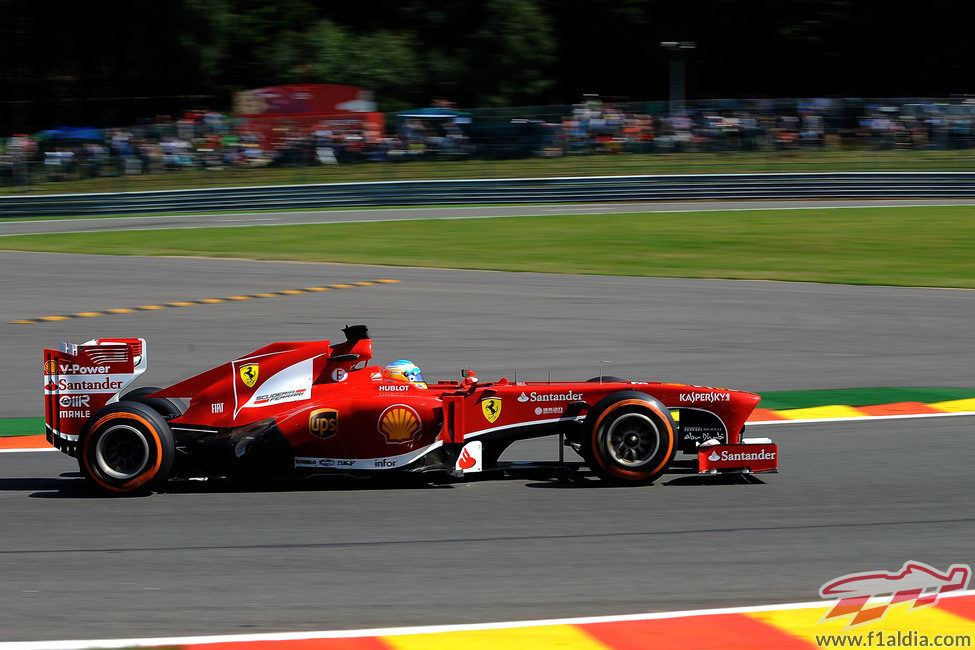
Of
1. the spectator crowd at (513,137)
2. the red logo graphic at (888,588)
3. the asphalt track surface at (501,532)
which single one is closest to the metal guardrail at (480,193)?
the spectator crowd at (513,137)

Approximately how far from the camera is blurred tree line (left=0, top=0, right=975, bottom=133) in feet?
146

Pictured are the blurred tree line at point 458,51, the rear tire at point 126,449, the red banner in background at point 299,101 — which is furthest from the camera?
the blurred tree line at point 458,51

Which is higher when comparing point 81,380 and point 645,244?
point 645,244

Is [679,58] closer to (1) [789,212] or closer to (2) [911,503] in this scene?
→ (1) [789,212]

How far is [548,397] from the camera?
6.99m

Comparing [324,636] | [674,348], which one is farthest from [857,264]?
[324,636]

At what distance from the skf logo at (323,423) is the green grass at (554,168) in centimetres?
2438

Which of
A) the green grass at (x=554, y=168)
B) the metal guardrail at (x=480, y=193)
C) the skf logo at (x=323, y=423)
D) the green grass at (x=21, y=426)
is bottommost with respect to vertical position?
the green grass at (x=21, y=426)

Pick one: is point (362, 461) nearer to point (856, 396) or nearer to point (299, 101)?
point (856, 396)

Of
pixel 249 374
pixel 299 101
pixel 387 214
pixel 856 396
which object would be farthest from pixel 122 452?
pixel 299 101

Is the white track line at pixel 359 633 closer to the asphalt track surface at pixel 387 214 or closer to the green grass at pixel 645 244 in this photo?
the green grass at pixel 645 244

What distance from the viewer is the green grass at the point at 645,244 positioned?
730 inches

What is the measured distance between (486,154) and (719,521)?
2545cm

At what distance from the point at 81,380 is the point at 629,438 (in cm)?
341
